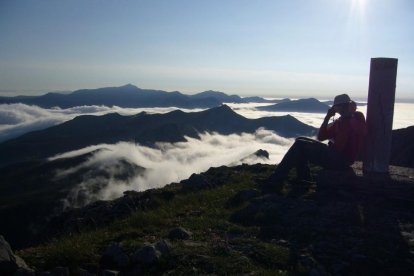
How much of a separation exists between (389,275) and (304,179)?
19.4ft

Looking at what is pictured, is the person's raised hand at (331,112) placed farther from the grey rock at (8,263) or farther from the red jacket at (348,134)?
the grey rock at (8,263)

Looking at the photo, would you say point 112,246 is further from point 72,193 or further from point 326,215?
point 72,193

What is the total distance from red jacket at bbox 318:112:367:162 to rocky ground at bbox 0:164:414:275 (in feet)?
2.08

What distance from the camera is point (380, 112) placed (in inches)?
432

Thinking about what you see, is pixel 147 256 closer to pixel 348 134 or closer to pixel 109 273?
pixel 109 273

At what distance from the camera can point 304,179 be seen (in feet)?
42.0

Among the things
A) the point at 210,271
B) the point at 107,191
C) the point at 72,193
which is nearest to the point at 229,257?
the point at 210,271

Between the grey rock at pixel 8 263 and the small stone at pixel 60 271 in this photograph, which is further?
the small stone at pixel 60 271

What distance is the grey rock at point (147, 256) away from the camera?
23.3 ft

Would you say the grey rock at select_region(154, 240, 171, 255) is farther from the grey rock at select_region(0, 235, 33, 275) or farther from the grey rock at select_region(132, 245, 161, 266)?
the grey rock at select_region(0, 235, 33, 275)

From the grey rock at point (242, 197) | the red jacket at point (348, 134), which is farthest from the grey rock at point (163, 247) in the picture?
the red jacket at point (348, 134)

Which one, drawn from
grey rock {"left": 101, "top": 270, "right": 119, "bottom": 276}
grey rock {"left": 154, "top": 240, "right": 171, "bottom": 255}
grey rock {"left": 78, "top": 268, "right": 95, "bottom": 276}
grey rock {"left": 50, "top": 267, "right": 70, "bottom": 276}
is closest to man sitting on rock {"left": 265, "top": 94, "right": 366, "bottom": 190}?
grey rock {"left": 154, "top": 240, "right": 171, "bottom": 255}

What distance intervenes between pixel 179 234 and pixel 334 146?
561 cm

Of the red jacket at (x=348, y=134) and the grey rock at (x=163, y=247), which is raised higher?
the red jacket at (x=348, y=134)
